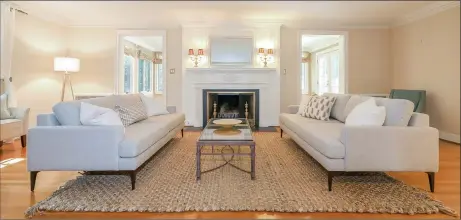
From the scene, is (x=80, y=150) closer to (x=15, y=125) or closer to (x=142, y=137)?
(x=142, y=137)

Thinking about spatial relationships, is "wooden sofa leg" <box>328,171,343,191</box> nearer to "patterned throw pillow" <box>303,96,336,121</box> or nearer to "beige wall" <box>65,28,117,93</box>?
"patterned throw pillow" <box>303,96,336,121</box>

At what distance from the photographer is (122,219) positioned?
1.79 m

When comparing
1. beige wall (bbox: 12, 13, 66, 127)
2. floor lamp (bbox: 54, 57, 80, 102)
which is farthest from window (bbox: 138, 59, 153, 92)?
floor lamp (bbox: 54, 57, 80, 102)

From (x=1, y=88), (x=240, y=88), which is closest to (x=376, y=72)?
(x=240, y=88)

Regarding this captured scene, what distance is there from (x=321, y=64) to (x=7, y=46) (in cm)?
788

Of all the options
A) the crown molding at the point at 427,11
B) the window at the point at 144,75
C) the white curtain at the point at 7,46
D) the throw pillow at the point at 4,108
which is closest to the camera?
the throw pillow at the point at 4,108

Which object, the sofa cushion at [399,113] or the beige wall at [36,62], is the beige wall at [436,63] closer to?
the sofa cushion at [399,113]

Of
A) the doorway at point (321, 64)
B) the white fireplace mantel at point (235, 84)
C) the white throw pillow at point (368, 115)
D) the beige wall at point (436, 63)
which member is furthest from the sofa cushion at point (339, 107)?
the doorway at point (321, 64)

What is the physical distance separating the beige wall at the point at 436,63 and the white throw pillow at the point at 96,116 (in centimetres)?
462

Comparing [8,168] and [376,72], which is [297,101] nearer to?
[376,72]

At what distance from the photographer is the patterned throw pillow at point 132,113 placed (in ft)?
10.8

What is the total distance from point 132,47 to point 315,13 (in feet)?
17.0

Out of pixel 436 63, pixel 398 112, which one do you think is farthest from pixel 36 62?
pixel 436 63

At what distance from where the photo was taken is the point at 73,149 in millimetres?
2271
